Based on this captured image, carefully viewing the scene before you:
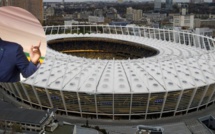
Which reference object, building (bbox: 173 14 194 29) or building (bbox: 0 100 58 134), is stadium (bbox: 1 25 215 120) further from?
building (bbox: 173 14 194 29)

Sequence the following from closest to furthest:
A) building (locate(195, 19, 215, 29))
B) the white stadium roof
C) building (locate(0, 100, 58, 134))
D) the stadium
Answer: building (locate(0, 100, 58, 134)) < the stadium < the white stadium roof < building (locate(195, 19, 215, 29))

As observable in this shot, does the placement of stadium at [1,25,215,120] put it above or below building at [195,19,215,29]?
above

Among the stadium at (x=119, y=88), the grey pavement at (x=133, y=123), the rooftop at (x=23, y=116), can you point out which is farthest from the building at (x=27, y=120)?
the grey pavement at (x=133, y=123)

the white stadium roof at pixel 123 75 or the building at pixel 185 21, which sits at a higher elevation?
the white stadium roof at pixel 123 75

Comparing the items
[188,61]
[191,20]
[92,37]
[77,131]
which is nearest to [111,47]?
[92,37]

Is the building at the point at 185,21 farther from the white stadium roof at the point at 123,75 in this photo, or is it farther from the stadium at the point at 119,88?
the stadium at the point at 119,88

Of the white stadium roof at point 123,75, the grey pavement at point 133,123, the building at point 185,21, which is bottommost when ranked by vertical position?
the grey pavement at point 133,123

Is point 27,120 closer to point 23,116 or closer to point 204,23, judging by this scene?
point 23,116

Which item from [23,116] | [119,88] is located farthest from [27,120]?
[119,88]

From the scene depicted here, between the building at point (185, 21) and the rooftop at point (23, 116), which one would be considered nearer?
the rooftop at point (23, 116)

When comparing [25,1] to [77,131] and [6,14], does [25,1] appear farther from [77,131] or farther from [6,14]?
[6,14]

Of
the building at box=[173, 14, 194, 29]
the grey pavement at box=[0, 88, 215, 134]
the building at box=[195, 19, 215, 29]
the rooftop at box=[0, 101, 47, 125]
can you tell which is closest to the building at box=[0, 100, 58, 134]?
the rooftop at box=[0, 101, 47, 125]

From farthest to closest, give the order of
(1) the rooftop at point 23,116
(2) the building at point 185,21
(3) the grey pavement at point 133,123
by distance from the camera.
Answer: (2) the building at point 185,21, (3) the grey pavement at point 133,123, (1) the rooftop at point 23,116
